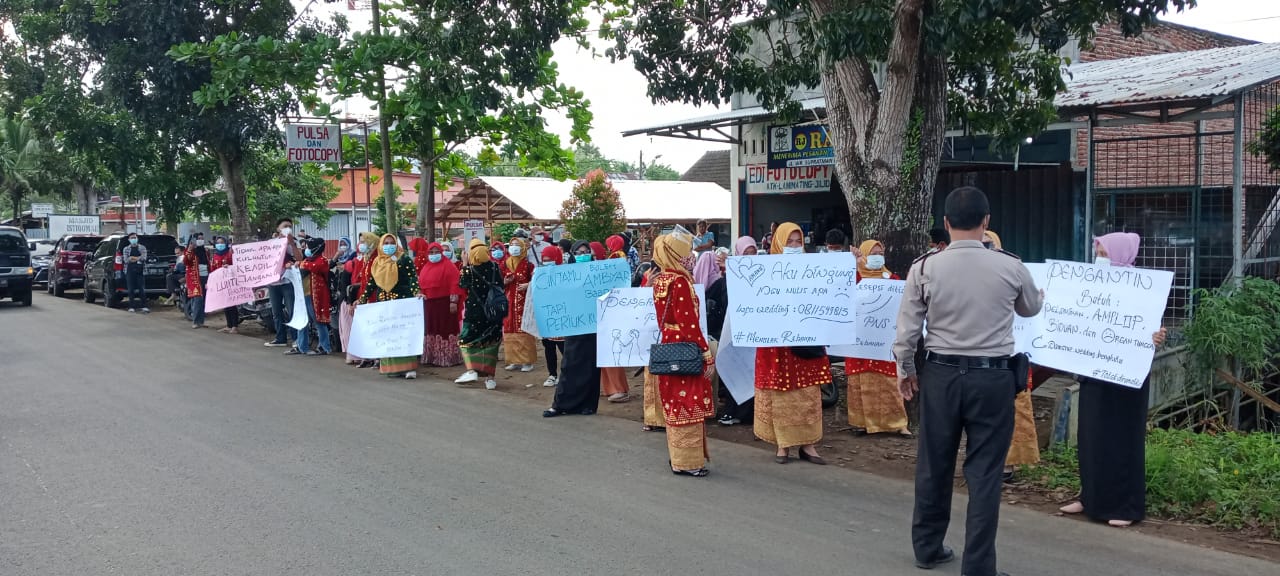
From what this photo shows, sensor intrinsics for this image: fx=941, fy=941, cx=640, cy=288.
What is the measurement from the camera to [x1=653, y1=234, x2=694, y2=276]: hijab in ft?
22.3

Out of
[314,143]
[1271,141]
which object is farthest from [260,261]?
[1271,141]

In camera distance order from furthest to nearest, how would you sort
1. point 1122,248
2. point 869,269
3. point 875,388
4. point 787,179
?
point 787,179, point 875,388, point 869,269, point 1122,248

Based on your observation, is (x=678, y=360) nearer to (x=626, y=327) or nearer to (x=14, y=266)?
(x=626, y=327)

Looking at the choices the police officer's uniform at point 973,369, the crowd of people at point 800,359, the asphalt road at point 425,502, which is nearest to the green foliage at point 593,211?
the crowd of people at point 800,359

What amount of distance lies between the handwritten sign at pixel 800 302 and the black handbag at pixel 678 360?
0.41 meters

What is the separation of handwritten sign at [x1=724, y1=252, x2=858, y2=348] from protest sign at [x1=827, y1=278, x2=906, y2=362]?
61 cm

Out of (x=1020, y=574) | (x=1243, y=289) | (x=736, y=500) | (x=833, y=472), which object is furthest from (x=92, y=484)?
(x=1243, y=289)

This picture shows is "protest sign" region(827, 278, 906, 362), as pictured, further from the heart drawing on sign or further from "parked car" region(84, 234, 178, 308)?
"parked car" region(84, 234, 178, 308)

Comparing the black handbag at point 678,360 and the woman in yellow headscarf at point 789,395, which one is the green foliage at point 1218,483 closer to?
the woman in yellow headscarf at point 789,395

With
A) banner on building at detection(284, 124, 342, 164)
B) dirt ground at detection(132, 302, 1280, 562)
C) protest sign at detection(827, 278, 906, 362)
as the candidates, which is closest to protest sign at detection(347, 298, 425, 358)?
dirt ground at detection(132, 302, 1280, 562)

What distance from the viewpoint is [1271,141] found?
10773 millimetres

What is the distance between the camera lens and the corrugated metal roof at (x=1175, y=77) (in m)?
9.35

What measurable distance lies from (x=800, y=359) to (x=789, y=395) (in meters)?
0.29

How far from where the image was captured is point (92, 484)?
6.39m
